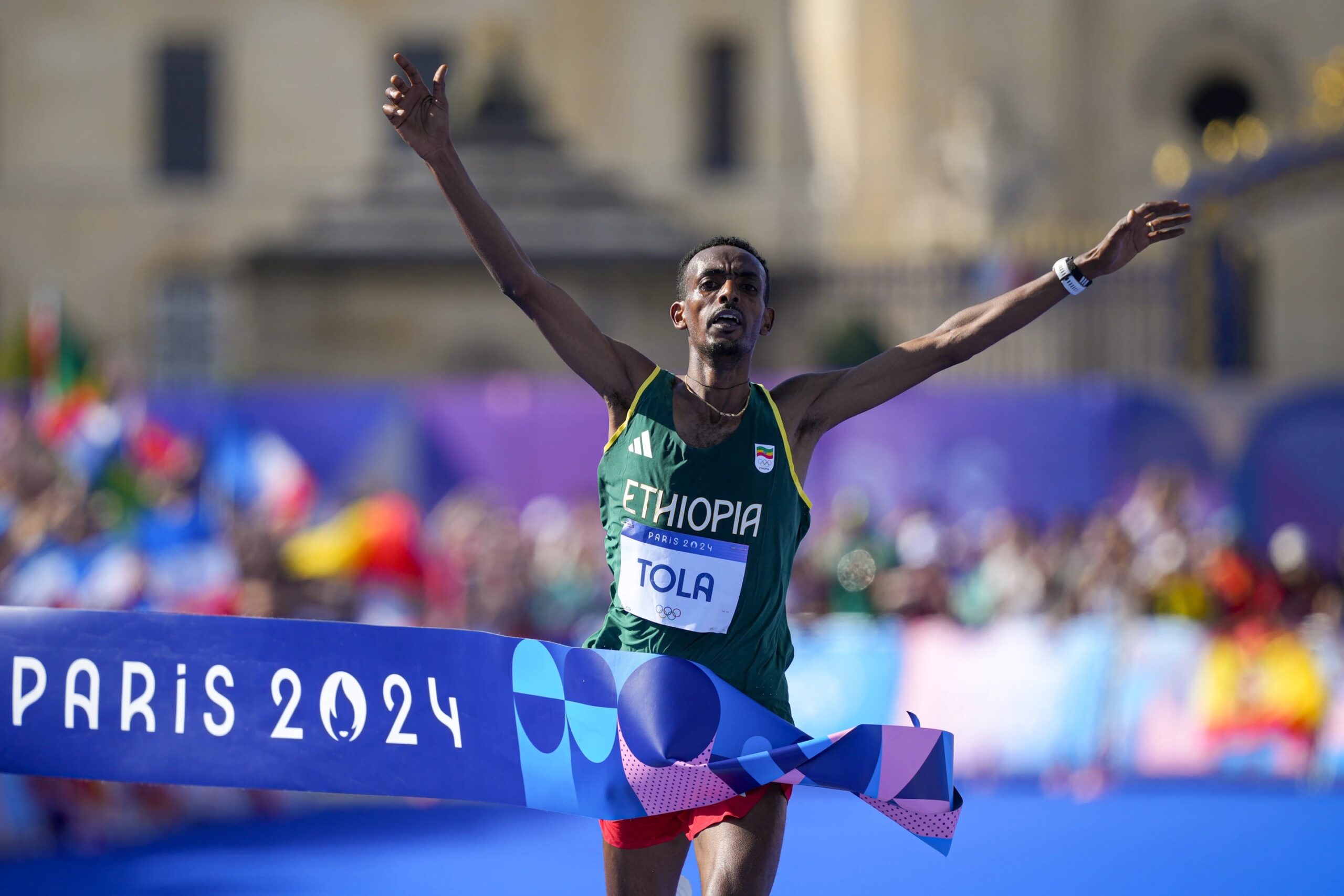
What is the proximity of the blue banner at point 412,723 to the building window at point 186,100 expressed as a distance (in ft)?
106

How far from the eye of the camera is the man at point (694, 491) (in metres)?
4.45

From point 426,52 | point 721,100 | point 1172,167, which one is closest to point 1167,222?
point 1172,167

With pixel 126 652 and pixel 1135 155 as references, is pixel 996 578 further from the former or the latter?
pixel 1135 155

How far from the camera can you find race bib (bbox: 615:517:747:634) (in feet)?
14.6

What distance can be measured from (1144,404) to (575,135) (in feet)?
64.0

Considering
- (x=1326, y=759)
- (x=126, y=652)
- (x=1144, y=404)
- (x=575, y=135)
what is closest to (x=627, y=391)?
(x=126, y=652)

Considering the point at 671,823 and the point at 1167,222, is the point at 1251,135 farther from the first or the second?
the point at 671,823

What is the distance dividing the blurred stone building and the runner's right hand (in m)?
14.6

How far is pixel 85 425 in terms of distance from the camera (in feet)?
49.0

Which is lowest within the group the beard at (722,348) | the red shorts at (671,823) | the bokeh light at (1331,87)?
the red shorts at (671,823)

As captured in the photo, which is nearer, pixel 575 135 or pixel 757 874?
pixel 757 874

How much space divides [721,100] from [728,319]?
104ft

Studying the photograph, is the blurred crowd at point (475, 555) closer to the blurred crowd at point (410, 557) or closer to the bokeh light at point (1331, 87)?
the blurred crowd at point (410, 557)

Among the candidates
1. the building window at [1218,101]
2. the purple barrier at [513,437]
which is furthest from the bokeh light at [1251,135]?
the purple barrier at [513,437]
